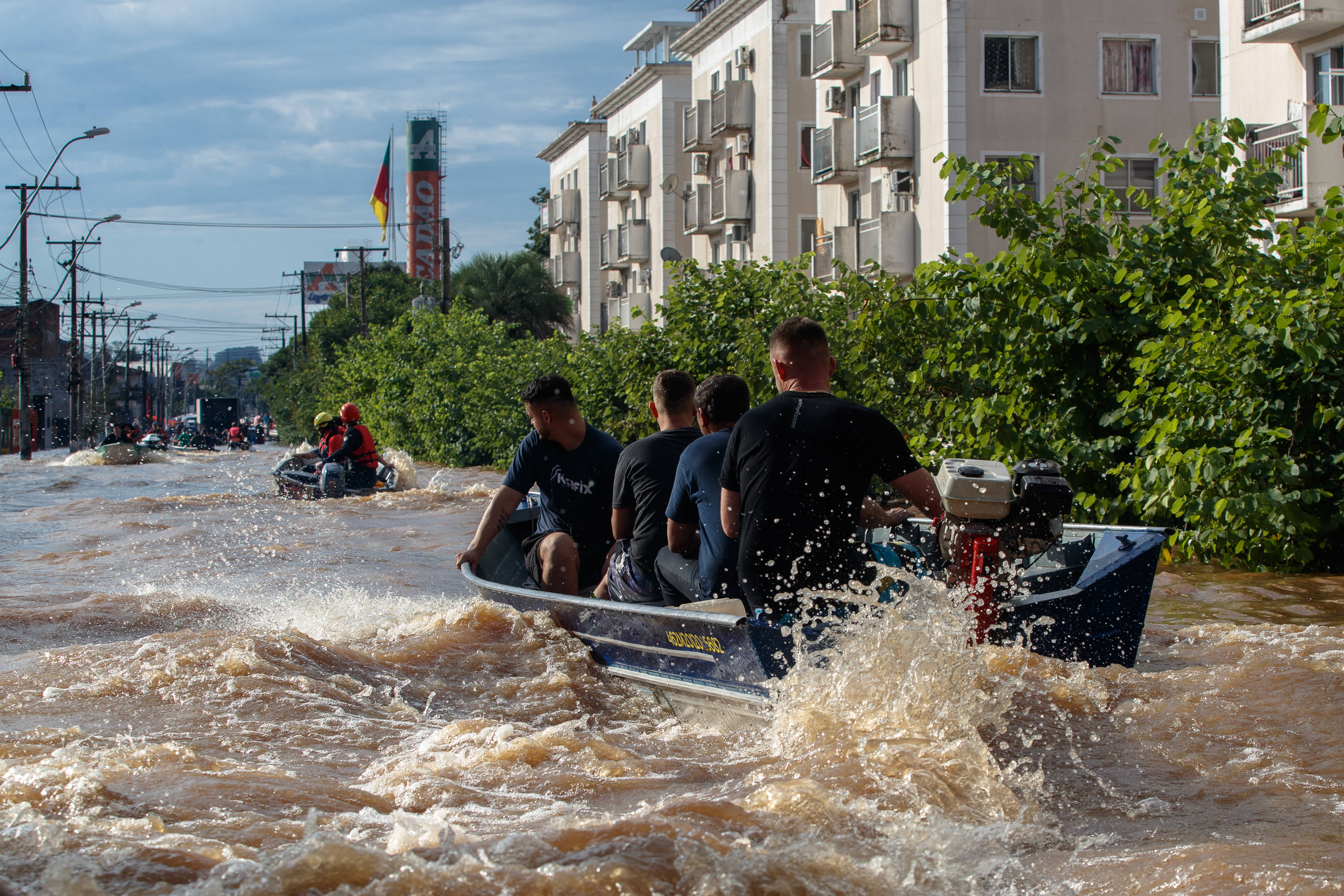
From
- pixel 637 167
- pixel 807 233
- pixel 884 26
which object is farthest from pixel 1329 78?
pixel 637 167

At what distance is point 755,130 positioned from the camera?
39125mm

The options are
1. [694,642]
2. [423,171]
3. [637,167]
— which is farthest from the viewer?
[423,171]

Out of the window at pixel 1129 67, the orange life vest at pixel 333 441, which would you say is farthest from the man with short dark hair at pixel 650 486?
the window at pixel 1129 67

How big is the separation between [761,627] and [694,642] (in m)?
0.65

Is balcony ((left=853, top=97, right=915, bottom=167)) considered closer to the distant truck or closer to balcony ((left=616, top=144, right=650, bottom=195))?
balcony ((left=616, top=144, right=650, bottom=195))

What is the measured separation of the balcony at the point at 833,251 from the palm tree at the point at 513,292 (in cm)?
1797

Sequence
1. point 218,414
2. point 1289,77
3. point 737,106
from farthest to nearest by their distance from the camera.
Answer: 1. point 218,414
2. point 737,106
3. point 1289,77

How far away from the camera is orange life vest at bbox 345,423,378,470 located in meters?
20.6

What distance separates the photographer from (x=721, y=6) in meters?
39.9

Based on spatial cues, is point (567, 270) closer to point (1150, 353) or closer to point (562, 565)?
point (1150, 353)

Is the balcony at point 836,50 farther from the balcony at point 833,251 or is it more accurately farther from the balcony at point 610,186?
the balcony at point 610,186

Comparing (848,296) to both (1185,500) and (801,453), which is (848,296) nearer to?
(1185,500)

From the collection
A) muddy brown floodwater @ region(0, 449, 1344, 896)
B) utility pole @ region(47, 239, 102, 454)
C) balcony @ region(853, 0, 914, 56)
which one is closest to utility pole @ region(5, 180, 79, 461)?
utility pole @ region(47, 239, 102, 454)

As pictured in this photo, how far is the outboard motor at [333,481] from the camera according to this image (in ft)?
67.2
